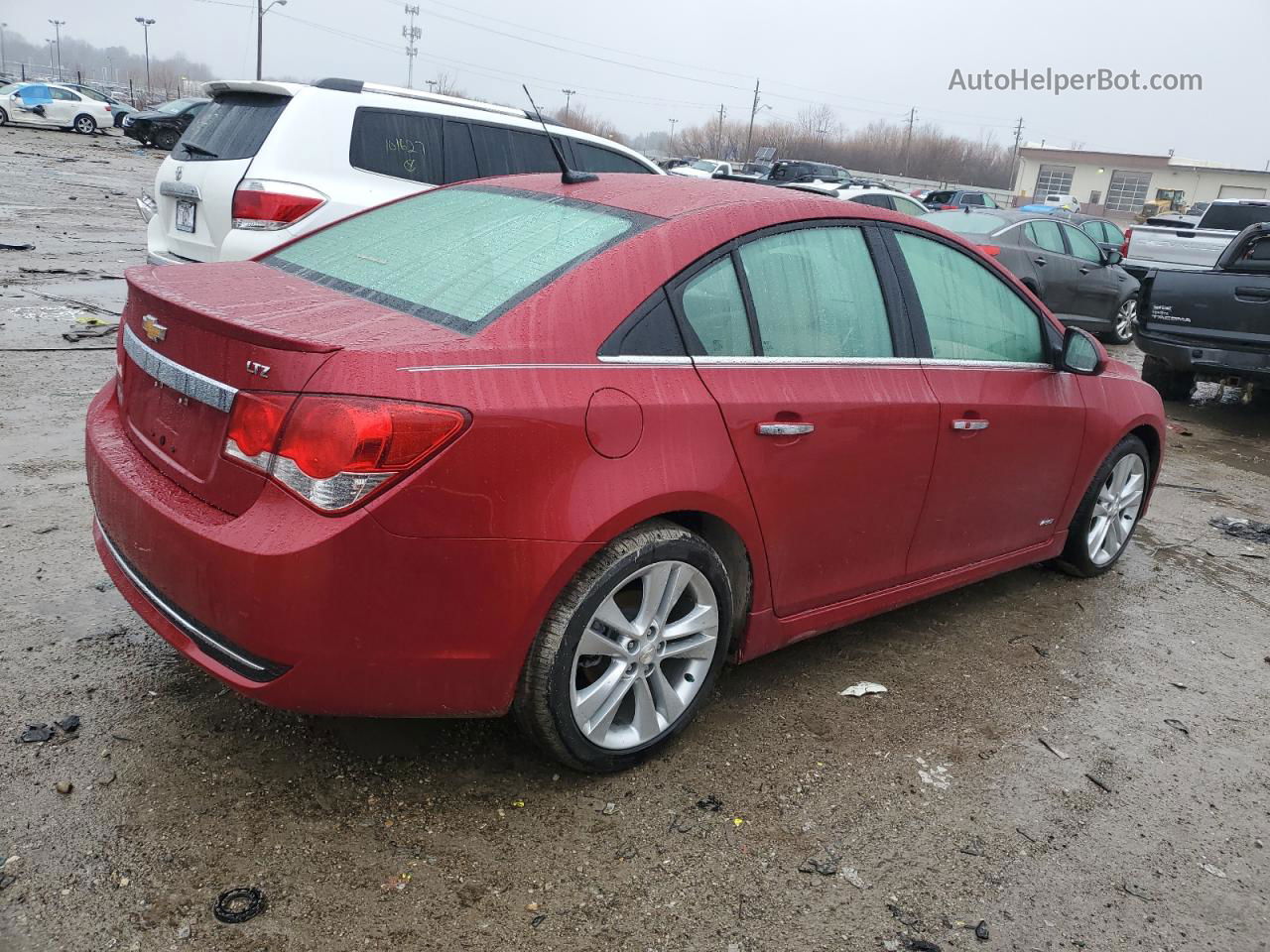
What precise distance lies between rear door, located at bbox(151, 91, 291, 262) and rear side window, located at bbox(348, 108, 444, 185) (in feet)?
1.60

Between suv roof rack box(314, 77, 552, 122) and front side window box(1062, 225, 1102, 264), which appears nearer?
suv roof rack box(314, 77, 552, 122)

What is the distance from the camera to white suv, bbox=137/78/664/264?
585 centimetres

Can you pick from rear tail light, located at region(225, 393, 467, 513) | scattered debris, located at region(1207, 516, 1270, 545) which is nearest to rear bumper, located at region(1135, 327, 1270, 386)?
scattered debris, located at region(1207, 516, 1270, 545)

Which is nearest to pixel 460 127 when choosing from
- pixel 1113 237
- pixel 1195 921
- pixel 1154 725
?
pixel 1154 725

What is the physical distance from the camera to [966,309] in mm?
3730

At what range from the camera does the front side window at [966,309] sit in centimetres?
354

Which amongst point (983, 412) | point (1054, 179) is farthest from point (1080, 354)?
point (1054, 179)

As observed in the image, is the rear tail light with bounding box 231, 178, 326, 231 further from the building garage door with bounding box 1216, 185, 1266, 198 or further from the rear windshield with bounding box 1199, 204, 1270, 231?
the building garage door with bounding box 1216, 185, 1266, 198

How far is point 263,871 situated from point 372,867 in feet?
0.79

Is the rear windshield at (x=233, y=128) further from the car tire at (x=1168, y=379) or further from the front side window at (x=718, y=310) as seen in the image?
the car tire at (x=1168, y=379)

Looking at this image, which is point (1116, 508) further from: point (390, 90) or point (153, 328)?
point (390, 90)

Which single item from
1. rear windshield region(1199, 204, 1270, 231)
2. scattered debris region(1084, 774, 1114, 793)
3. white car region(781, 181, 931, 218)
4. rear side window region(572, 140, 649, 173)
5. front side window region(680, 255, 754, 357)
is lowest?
scattered debris region(1084, 774, 1114, 793)

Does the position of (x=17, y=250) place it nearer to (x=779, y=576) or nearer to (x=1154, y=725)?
(x=779, y=576)

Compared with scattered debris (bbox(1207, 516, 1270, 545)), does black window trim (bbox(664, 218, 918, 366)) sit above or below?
above
